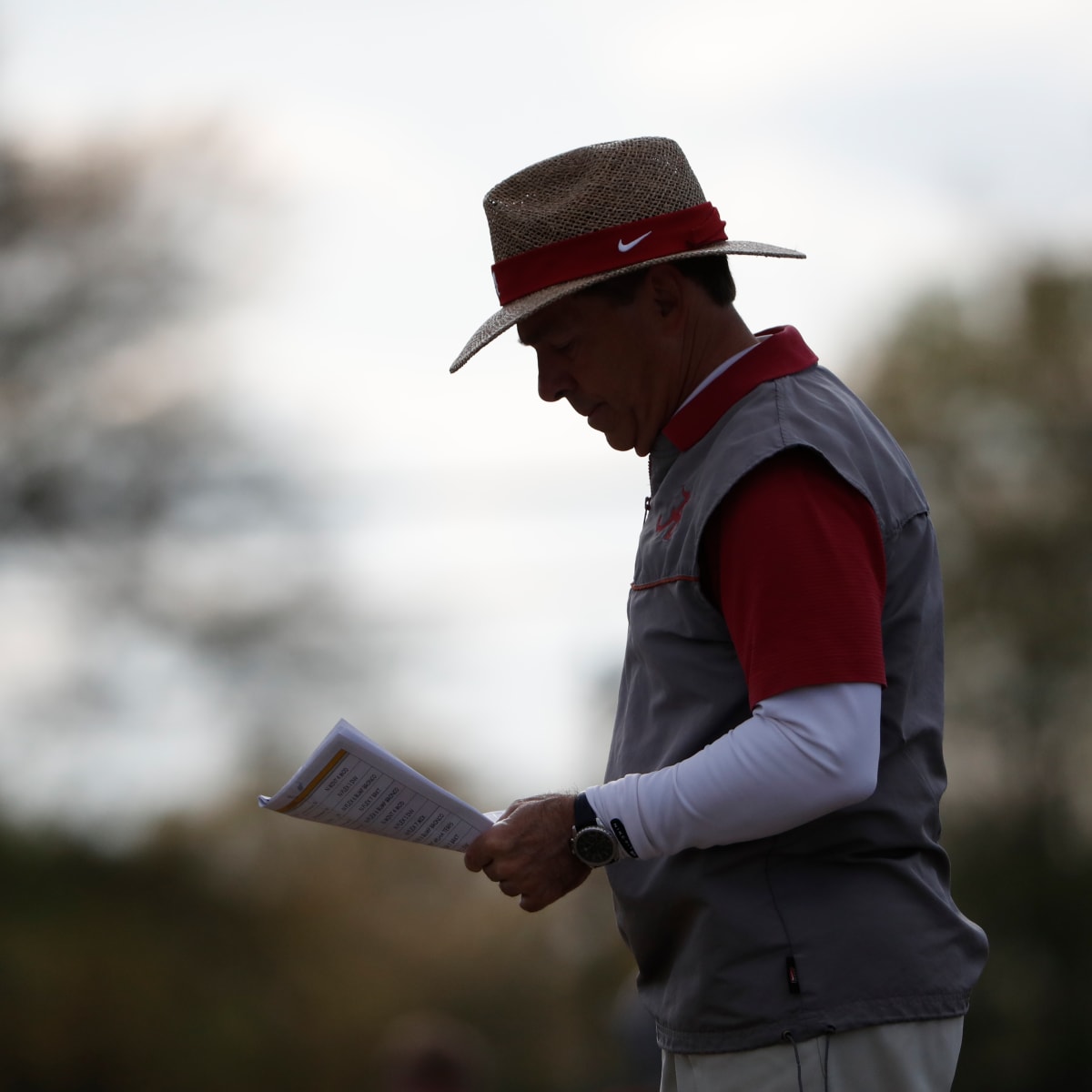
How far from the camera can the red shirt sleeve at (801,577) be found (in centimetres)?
181

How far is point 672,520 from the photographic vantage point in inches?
81.4

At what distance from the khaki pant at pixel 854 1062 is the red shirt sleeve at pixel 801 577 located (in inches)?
18.4

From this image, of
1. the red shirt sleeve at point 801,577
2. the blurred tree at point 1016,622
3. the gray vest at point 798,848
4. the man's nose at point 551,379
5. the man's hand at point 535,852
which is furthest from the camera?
the blurred tree at point 1016,622

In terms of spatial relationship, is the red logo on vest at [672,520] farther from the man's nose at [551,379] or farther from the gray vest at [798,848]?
the man's nose at [551,379]

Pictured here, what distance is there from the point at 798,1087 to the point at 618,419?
100cm

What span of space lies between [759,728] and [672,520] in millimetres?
365

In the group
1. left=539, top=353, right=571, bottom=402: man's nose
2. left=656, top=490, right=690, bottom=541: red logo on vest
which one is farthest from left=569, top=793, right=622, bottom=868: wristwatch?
left=539, top=353, right=571, bottom=402: man's nose

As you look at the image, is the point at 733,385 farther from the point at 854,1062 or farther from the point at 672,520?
the point at 854,1062

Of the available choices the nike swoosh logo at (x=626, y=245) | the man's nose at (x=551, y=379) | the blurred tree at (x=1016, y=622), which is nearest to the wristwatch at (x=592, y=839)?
the man's nose at (x=551, y=379)

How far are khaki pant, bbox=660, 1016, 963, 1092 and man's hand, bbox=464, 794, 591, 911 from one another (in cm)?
33

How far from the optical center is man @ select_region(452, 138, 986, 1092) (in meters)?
1.83

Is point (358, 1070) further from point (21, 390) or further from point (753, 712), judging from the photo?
point (753, 712)

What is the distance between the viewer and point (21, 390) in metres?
15.7

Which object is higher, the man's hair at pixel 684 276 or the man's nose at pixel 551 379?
the man's hair at pixel 684 276
